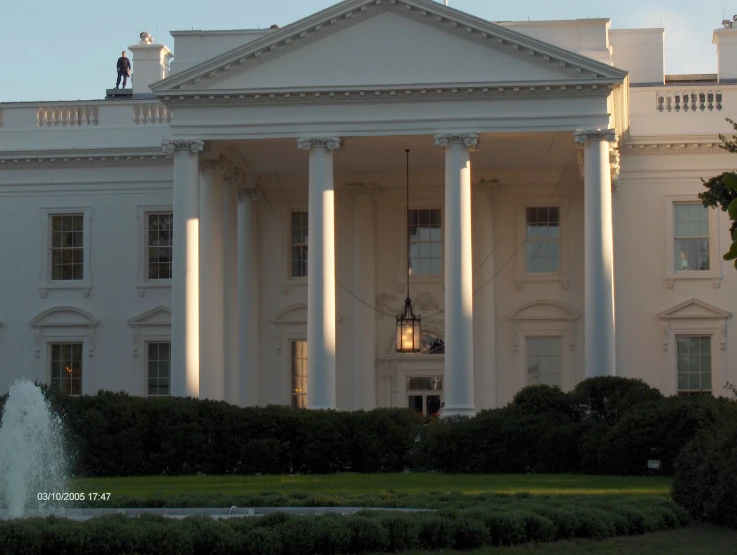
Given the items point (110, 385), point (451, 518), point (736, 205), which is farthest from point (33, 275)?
point (736, 205)

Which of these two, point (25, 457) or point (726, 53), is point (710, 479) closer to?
point (25, 457)

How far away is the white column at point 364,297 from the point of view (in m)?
37.8

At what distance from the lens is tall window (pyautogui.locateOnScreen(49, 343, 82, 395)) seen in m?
39.0

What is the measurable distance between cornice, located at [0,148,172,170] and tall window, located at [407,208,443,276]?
25.8 ft

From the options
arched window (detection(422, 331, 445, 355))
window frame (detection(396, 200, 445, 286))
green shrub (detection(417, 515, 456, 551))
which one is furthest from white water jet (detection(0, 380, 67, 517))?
arched window (detection(422, 331, 445, 355))

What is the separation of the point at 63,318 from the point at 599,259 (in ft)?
56.1

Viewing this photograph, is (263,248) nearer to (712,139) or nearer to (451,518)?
(712,139)

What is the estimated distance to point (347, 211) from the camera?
38.3 meters

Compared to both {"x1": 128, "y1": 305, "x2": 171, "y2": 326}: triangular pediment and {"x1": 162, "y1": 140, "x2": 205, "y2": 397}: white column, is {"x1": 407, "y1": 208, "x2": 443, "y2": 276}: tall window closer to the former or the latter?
{"x1": 128, "y1": 305, "x2": 171, "y2": 326}: triangular pediment

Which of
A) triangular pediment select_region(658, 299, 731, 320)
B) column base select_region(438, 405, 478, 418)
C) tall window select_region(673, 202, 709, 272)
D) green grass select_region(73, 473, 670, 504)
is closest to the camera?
green grass select_region(73, 473, 670, 504)

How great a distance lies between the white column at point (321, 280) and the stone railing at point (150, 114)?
8113 mm

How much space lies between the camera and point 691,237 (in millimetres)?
37000

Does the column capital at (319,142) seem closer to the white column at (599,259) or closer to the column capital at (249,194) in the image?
the column capital at (249,194)

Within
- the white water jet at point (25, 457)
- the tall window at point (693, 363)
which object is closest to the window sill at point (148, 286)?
the tall window at point (693, 363)
